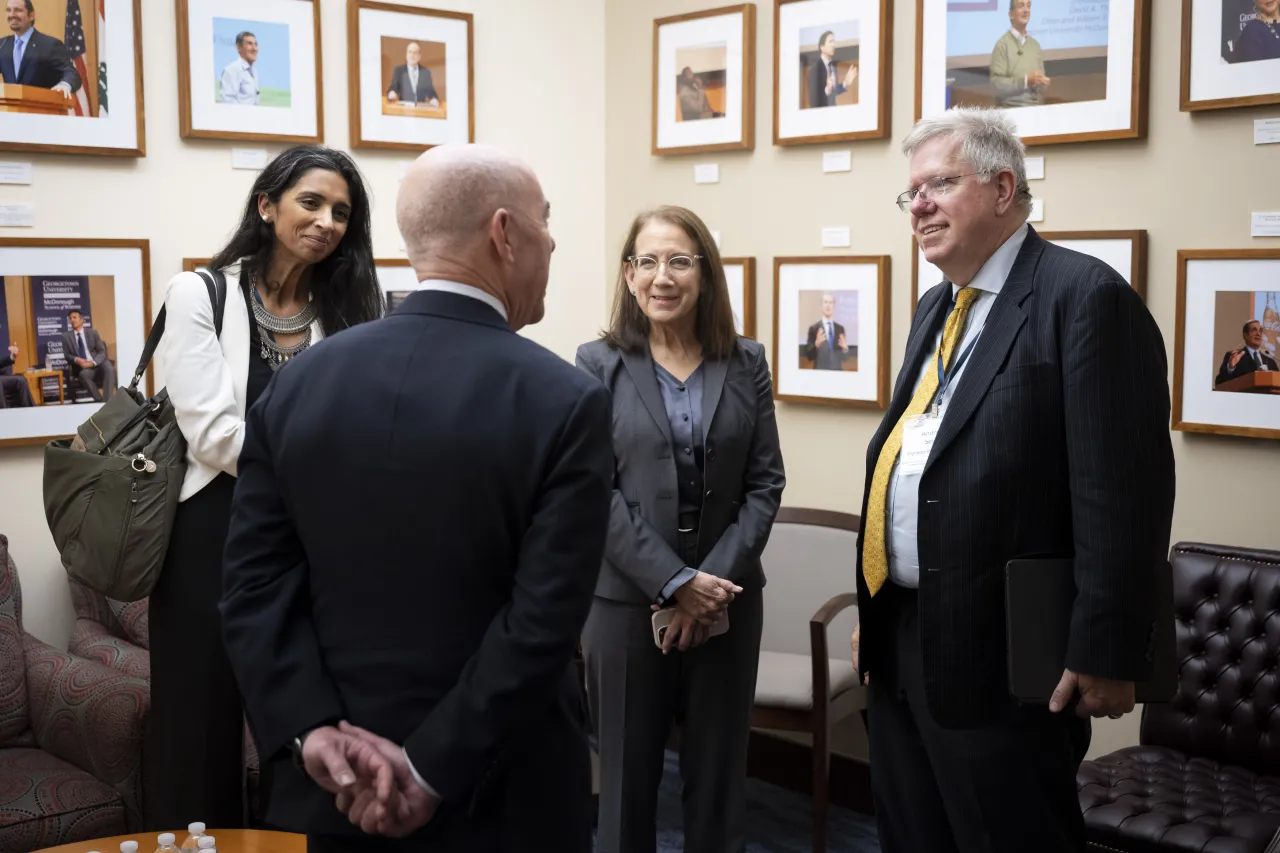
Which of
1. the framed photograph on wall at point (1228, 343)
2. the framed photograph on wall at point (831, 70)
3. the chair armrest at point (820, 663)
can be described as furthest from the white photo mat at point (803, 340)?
the framed photograph on wall at point (1228, 343)

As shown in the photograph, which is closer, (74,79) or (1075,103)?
(1075,103)

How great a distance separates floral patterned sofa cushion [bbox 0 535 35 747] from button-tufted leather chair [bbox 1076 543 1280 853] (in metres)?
3.11

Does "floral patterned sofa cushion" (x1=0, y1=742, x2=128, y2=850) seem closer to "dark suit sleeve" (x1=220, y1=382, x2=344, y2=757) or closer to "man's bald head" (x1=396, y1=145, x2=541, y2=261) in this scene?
"dark suit sleeve" (x1=220, y1=382, x2=344, y2=757)

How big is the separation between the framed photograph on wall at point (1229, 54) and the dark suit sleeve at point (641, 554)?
6.91 ft

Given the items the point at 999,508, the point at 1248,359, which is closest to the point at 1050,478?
the point at 999,508

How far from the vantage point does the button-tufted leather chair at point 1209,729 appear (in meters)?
3.03

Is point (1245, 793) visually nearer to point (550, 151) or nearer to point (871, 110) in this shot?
point (871, 110)

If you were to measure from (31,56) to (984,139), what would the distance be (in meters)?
3.15

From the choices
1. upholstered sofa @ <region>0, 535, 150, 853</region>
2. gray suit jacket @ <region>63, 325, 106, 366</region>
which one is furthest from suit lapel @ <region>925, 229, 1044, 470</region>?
gray suit jacket @ <region>63, 325, 106, 366</region>

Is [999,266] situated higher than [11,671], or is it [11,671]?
[999,266]

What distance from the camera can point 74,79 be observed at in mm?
4090

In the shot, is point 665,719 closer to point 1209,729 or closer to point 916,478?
point 916,478

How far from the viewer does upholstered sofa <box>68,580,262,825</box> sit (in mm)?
3703

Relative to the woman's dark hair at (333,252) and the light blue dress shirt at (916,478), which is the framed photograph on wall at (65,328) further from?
the light blue dress shirt at (916,478)
